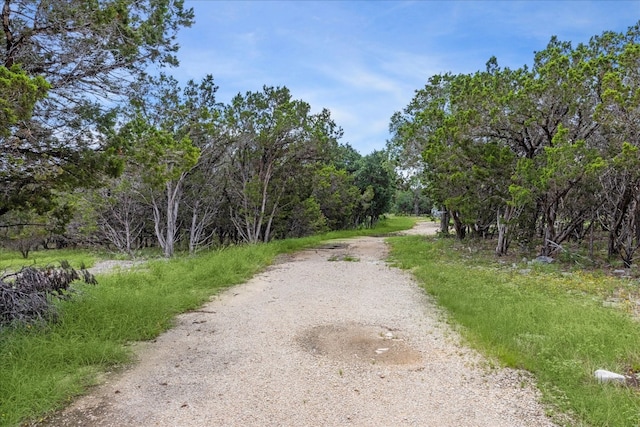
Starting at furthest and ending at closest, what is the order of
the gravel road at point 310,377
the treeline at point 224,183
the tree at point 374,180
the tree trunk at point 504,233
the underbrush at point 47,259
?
the tree at point 374,180, the treeline at point 224,183, the tree trunk at point 504,233, the underbrush at point 47,259, the gravel road at point 310,377

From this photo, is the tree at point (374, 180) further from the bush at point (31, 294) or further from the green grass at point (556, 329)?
the bush at point (31, 294)

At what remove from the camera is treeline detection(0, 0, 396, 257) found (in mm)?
4539

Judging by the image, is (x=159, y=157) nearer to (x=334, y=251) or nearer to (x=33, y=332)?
(x=33, y=332)

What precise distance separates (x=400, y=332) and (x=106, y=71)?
16.5 feet

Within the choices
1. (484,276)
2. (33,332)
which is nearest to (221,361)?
(33,332)

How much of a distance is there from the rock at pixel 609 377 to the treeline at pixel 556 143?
6.38 m

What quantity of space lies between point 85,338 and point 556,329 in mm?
5659

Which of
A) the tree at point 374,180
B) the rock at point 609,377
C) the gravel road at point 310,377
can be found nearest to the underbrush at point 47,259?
the gravel road at point 310,377

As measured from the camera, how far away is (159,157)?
225 inches

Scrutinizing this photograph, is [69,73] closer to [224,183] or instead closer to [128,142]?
[128,142]

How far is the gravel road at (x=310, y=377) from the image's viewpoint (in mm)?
3334

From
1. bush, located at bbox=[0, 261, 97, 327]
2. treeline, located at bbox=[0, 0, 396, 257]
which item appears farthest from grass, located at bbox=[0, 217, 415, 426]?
treeline, located at bbox=[0, 0, 396, 257]

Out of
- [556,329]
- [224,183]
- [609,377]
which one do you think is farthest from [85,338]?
[224,183]

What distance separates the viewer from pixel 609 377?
379cm
